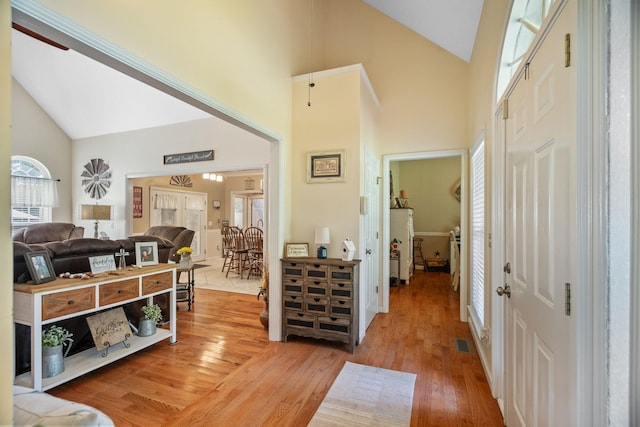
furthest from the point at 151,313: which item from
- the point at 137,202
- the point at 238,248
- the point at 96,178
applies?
the point at 137,202

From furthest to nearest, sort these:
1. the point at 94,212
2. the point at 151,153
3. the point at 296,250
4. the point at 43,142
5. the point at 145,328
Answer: the point at 43,142, the point at 151,153, the point at 94,212, the point at 296,250, the point at 145,328

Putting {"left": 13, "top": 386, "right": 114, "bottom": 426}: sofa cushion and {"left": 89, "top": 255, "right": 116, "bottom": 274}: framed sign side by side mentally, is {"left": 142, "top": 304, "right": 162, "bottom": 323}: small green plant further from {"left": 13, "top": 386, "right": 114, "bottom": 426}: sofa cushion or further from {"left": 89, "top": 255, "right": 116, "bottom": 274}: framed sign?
{"left": 13, "top": 386, "right": 114, "bottom": 426}: sofa cushion

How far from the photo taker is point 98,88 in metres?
5.00

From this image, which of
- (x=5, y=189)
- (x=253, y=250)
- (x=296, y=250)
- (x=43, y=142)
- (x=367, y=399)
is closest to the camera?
(x=5, y=189)

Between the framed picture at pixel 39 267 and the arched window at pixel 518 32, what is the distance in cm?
358

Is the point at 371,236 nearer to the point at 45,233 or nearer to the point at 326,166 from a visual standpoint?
the point at 326,166

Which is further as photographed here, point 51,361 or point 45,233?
point 45,233

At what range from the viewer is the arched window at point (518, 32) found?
150 centimetres

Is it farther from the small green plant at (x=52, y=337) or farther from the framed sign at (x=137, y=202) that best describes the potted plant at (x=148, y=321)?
the framed sign at (x=137, y=202)

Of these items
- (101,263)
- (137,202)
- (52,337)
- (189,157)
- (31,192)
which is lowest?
(52,337)

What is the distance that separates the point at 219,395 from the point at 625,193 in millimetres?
2543

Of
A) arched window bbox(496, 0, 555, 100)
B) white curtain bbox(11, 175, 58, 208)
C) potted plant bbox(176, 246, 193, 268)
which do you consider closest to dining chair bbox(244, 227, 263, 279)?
potted plant bbox(176, 246, 193, 268)

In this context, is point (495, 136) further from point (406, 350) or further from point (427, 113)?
point (406, 350)

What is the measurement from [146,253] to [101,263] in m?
0.44
